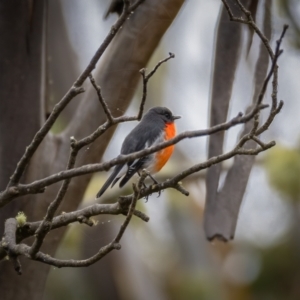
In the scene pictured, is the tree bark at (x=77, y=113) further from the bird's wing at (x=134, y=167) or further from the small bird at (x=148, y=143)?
the bird's wing at (x=134, y=167)

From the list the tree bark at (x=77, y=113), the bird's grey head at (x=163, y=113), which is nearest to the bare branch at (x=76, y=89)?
the bird's grey head at (x=163, y=113)

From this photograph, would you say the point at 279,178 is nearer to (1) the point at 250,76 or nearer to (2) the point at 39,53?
(1) the point at 250,76

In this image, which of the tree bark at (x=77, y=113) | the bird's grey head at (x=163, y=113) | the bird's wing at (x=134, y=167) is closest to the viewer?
the bird's wing at (x=134, y=167)

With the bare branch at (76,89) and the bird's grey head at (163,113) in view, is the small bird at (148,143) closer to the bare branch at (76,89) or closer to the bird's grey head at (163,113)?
the bird's grey head at (163,113)

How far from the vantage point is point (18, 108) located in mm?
3857

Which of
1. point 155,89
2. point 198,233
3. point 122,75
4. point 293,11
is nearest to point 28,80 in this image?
point 122,75

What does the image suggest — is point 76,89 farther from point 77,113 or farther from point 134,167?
point 77,113

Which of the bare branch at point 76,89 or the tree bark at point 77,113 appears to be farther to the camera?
the tree bark at point 77,113

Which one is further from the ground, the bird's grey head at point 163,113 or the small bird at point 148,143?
the bird's grey head at point 163,113

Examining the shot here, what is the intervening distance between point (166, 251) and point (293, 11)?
5.75m

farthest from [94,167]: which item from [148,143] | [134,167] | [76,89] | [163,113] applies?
[163,113]

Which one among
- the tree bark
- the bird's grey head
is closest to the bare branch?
the bird's grey head

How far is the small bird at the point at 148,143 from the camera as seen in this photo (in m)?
3.11

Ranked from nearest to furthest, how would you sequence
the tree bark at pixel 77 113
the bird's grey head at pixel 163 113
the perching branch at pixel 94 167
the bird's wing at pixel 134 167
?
1. the perching branch at pixel 94 167
2. the bird's wing at pixel 134 167
3. the bird's grey head at pixel 163 113
4. the tree bark at pixel 77 113
